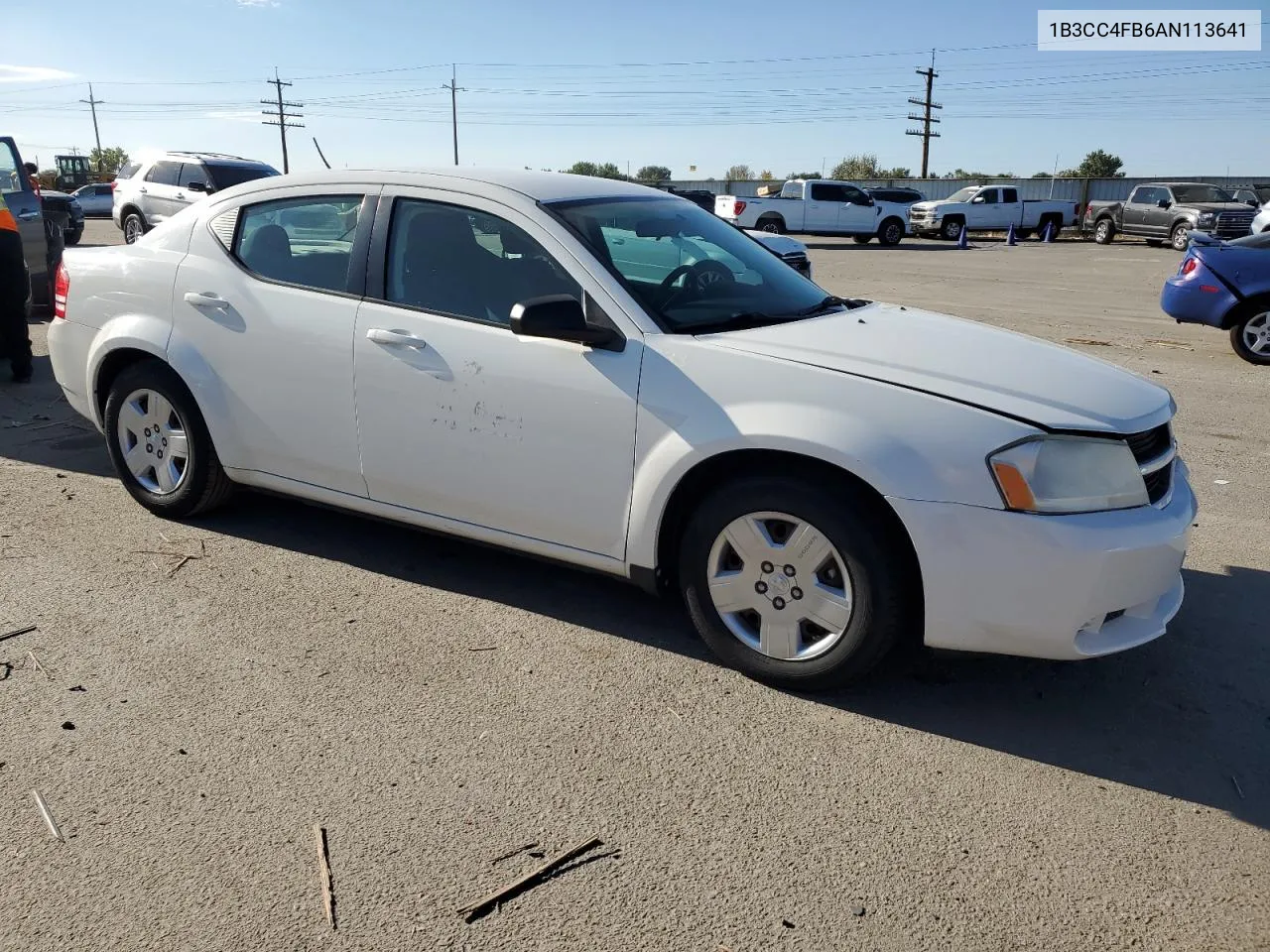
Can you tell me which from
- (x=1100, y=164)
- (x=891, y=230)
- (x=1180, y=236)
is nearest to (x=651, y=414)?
(x=1180, y=236)

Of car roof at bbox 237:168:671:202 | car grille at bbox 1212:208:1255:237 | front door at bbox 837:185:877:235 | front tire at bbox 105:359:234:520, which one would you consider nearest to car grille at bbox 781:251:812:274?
car roof at bbox 237:168:671:202

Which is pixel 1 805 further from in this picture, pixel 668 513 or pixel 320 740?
pixel 668 513

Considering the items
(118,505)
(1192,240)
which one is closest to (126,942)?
(118,505)

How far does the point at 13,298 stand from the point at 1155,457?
25.4 feet

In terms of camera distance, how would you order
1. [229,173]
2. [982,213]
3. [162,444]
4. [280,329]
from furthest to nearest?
[982,213] → [229,173] → [162,444] → [280,329]

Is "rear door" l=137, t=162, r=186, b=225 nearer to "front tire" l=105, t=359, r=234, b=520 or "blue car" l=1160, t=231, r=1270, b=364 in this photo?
"front tire" l=105, t=359, r=234, b=520

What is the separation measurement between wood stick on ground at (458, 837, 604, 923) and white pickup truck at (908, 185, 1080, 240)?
35651mm

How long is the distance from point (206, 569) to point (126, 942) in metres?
2.35

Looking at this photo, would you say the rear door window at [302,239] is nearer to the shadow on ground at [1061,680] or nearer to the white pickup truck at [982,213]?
the shadow on ground at [1061,680]

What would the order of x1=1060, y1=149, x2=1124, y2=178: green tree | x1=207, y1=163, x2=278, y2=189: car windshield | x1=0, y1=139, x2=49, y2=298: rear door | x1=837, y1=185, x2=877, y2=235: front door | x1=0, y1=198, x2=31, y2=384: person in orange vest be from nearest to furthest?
x1=0, y1=198, x2=31, y2=384: person in orange vest
x1=0, y1=139, x2=49, y2=298: rear door
x1=207, y1=163, x2=278, y2=189: car windshield
x1=837, y1=185, x2=877, y2=235: front door
x1=1060, y1=149, x2=1124, y2=178: green tree

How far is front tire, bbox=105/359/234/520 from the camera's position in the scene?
4746 millimetres

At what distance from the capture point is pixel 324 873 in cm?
259

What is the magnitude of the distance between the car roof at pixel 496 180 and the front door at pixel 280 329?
71 mm

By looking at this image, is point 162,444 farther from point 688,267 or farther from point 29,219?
point 29,219
